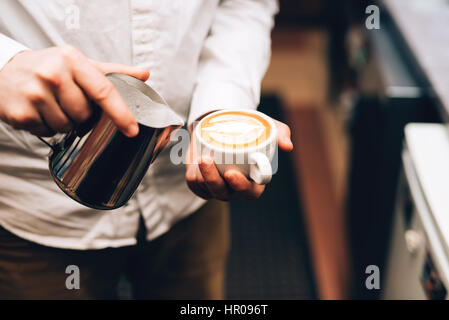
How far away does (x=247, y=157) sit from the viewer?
615 millimetres

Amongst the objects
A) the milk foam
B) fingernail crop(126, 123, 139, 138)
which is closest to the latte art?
the milk foam

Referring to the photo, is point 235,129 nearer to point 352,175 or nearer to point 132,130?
point 132,130

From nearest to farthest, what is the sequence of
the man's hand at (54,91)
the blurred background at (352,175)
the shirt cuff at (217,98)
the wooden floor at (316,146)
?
the man's hand at (54,91)
the shirt cuff at (217,98)
the blurred background at (352,175)
the wooden floor at (316,146)

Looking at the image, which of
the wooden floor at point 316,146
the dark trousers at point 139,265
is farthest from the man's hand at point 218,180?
the wooden floor at point 316,146

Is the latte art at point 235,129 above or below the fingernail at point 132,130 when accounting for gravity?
below

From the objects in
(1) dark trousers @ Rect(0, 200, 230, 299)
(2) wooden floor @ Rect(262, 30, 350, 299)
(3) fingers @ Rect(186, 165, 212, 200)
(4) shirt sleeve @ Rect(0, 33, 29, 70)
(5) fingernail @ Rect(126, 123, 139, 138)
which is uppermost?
(4) shirt sleeve @ Rect(0, 33, 29, 70)

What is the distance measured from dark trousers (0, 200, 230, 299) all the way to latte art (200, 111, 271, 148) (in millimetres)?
307

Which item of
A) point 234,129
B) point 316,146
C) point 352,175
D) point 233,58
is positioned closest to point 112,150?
point 234,129

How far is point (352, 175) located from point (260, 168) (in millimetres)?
1025

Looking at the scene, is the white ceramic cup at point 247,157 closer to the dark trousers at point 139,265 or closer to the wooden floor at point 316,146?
the dark trousers at point 139,265

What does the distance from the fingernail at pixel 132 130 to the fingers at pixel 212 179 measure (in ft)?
0.33

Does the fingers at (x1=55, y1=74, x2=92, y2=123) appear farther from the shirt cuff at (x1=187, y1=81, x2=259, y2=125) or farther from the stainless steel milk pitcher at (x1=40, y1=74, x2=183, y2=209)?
the shirt cuff at (x1=187, y1=81, x2=259, y2=125)

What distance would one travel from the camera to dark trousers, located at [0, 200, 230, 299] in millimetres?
822

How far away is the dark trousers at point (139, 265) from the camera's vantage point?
0.82 meters
